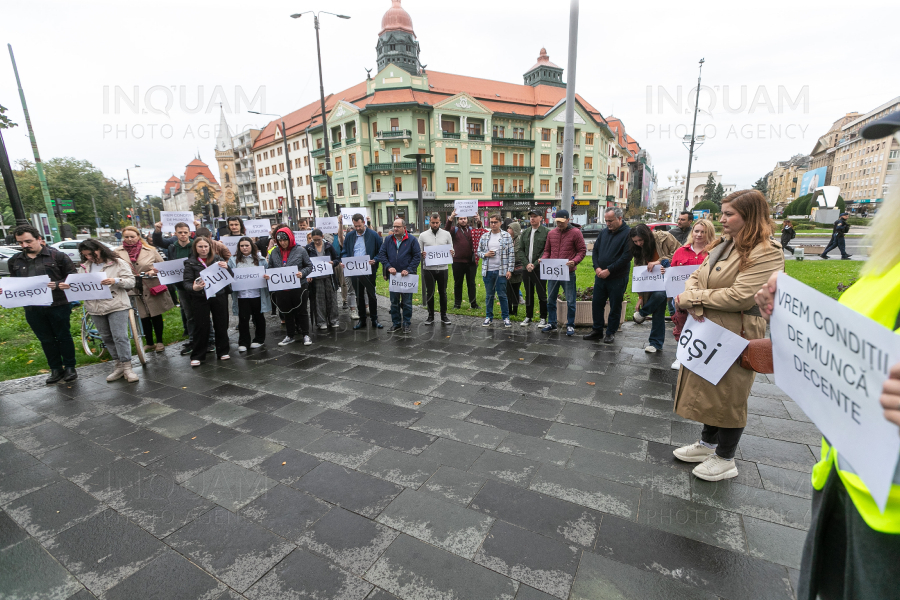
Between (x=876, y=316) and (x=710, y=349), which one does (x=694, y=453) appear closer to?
(x=710, y=349)

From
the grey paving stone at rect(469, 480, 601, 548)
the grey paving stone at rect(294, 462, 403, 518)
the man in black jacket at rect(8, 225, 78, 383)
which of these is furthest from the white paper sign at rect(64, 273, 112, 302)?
the grey paving stone at rect(469, 480, 601, 548)

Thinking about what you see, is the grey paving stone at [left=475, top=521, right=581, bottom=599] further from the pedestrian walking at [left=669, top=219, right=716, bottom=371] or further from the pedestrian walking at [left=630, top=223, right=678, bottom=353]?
the pedestrian walking at [left=630, top=223, right=678, bottom=353]

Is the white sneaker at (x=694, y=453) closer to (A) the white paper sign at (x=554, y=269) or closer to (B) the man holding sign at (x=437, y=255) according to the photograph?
(A) the white paper sign at (x=554, y=269)

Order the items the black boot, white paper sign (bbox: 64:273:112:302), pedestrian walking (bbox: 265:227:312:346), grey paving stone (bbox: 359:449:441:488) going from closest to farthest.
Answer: grey paving stone (bbox: 359:449:441:488), white paper sign (bbox: 64:273:112:302), the black boot, pedestrian walking (bbox: 265:227:312:346)

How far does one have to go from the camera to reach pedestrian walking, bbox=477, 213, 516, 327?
7.47 metres

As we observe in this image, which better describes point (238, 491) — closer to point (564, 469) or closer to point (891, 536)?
point (564, 469)

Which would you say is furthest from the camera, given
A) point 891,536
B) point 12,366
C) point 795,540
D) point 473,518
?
point 12,366

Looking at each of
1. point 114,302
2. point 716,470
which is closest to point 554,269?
point 716,470

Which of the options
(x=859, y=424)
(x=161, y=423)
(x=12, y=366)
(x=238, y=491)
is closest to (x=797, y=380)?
(x=859, y=424)

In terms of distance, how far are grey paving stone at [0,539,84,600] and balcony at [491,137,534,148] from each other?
4580cm

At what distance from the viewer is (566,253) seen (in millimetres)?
6824

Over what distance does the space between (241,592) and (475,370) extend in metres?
3.61

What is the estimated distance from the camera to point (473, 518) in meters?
2.79

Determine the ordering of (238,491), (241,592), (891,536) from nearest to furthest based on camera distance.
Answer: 1. (891,536)
2. (241,592)
3. (238,491)
